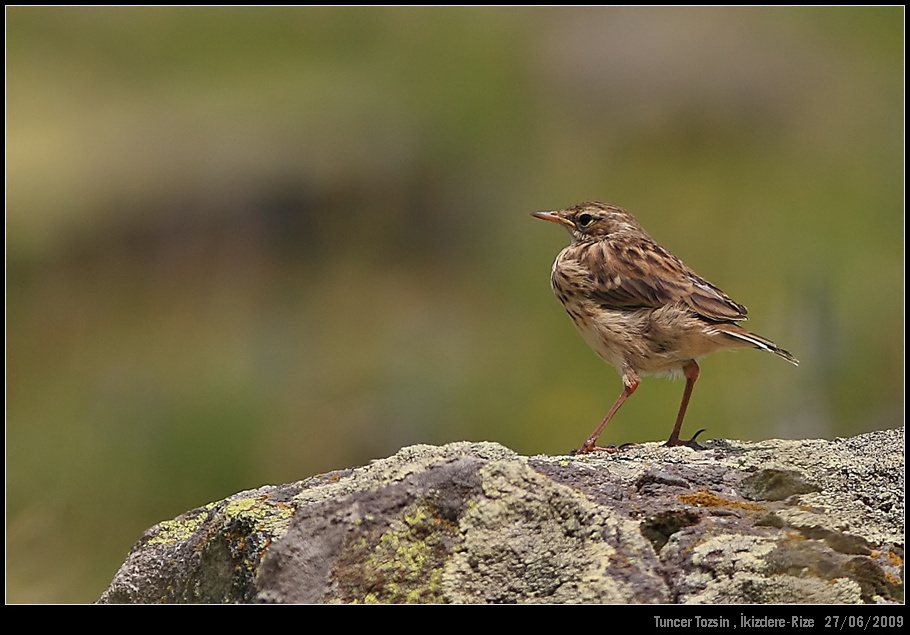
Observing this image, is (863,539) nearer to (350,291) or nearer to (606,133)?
(350,291)

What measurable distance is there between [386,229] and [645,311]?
8.99 metres

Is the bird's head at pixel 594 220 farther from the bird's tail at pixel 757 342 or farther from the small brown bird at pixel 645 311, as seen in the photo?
the bird's tail at pixel 757 342

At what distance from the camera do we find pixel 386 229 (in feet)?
52.3

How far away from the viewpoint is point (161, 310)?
15.1 metres

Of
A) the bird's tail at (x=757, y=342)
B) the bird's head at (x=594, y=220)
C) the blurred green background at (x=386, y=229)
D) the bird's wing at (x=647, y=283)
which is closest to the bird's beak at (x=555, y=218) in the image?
the bird's head at (x=594, y=220)

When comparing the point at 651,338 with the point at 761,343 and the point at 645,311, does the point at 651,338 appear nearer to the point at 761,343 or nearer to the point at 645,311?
the point at 645,311

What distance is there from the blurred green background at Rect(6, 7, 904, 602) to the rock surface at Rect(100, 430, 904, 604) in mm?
3904

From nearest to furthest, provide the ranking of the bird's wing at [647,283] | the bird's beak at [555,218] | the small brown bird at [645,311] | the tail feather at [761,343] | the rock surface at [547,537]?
the rock surface at [547,537] < the tail feather at [761,343] < the small brown bird at [645,311] < the bird's wing at [647,283] < the bird's beak at [555,218]

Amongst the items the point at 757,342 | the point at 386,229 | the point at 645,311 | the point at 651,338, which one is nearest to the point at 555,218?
the point at 645,311

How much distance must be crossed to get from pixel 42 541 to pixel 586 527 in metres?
5.60

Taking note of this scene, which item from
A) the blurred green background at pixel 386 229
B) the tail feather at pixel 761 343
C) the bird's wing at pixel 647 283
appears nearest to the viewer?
the tail feather at pixel 761 343

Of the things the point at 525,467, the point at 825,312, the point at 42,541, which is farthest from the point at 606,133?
the point at 525,467

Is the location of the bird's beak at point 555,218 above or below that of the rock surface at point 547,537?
above

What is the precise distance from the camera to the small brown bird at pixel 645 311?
275 inches
